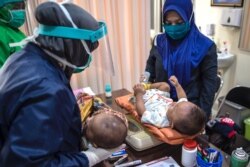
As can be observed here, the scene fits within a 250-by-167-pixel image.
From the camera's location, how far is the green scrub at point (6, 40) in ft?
4.82

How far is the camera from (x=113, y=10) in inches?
100

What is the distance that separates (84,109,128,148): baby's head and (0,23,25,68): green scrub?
29.7 inches

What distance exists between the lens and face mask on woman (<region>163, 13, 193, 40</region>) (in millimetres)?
1526

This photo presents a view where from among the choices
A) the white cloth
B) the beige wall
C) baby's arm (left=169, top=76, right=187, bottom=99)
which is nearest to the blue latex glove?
the white cloth

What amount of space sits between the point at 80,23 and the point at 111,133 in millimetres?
486

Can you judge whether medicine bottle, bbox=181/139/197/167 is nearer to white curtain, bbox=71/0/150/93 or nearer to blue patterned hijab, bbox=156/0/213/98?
blue patterned hijab, bbox=156/0/213/98

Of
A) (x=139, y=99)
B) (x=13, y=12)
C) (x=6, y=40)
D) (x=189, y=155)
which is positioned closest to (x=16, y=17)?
(x=13, y=12)

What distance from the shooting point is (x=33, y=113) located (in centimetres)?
70

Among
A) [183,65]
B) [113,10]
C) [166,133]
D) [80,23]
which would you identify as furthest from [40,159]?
[113,10]

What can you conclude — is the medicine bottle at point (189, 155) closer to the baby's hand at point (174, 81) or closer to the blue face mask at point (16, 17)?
the baby's hand at point (174, 81)

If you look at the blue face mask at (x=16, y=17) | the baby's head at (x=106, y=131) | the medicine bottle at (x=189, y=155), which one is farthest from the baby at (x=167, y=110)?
the blue face mask at (x=16, y=17)

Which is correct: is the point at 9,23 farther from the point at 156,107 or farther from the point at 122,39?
the point at 122,39

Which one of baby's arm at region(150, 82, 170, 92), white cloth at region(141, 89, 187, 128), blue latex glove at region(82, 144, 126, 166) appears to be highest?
baby's arm at region(150, 82, 170, 92)

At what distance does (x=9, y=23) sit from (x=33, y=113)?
1.17 m
